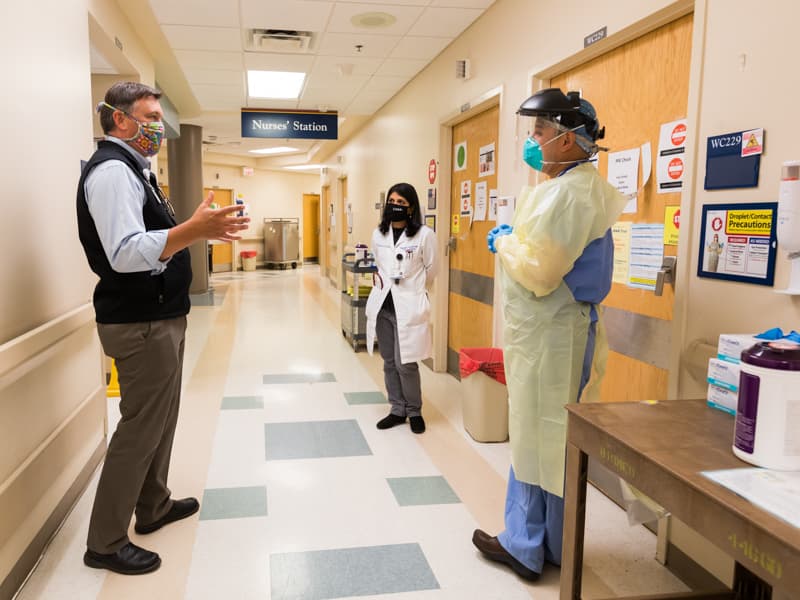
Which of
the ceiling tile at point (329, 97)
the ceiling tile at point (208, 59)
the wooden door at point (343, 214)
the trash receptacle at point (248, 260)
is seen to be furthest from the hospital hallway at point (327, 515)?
the trash receptacle at point (248, 260)

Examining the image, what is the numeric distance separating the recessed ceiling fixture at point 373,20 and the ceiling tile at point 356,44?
238 mm

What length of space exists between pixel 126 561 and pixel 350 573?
0.82 metres

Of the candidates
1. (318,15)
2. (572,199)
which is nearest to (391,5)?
(318,15)

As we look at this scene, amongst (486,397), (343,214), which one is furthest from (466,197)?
(343,214)

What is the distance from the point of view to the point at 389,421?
359cm

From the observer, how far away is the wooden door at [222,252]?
1470cm

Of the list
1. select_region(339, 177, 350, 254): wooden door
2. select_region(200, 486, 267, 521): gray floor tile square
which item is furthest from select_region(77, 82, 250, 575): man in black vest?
select_region(339, 177, 350, 254): wooden door

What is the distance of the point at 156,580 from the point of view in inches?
81.0

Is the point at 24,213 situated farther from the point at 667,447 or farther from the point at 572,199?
the point at 667,447

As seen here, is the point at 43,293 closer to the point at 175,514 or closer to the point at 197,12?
the point at 175,514

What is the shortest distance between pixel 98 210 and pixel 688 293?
2.08 metres

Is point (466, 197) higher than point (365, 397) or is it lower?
higher

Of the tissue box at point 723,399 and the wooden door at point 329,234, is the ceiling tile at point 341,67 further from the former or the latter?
the wooden door at point 329,234

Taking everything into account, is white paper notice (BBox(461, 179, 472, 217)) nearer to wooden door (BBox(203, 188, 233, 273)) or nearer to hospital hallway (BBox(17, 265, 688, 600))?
hospital hallway (BBox(17, 265, 688, 600))
